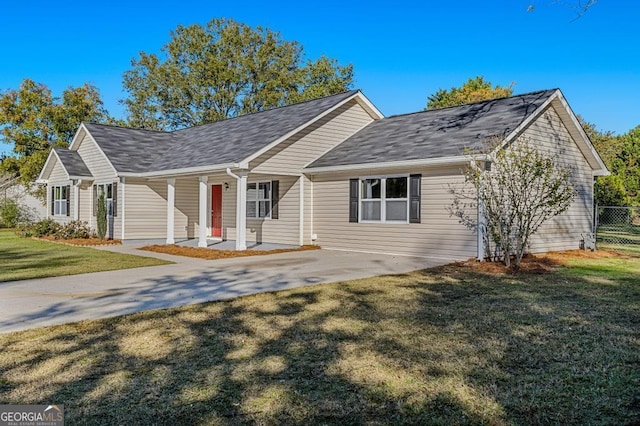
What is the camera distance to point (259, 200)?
17.5 metres

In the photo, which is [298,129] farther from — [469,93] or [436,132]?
[469,93]

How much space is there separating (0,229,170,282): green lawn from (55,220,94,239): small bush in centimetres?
331

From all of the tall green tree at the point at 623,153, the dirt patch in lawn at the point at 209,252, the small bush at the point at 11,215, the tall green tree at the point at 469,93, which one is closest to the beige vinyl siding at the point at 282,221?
the dirt patch in lawn at the point at 209,252

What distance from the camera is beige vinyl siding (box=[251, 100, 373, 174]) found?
1517cm

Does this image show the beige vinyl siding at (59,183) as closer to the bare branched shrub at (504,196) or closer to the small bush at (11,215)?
the small bush at (11,215)

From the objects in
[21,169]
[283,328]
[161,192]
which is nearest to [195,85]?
[21,169]

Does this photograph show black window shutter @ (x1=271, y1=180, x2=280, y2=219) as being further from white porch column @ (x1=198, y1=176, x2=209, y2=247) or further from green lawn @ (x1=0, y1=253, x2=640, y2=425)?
green lawn @ (x1=0, y1=253, x2=640, y2=425)

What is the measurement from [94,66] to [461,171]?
86.7ft

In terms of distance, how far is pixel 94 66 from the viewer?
30.5 m

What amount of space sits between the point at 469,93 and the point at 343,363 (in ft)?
129

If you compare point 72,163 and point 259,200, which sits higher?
point 72,163

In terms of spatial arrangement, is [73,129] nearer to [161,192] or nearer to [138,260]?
[161,192]

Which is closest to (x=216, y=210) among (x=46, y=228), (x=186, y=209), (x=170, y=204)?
(x=186, y=209)

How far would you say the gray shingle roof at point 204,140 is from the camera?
15.9m
